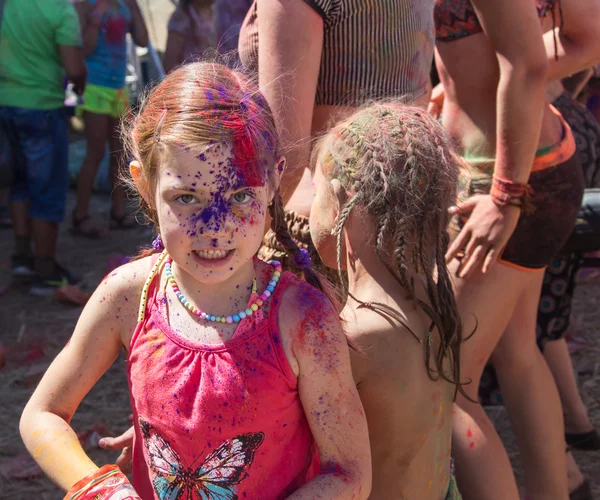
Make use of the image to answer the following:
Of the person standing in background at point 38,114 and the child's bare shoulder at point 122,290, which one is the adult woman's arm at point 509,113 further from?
the person standing in background at point 38,114

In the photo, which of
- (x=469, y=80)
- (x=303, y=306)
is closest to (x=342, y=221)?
(x=303, y=306)

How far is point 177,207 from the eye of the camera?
141 centimetres

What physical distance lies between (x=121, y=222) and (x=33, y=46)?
1819 mm

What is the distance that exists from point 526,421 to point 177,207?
1.71m

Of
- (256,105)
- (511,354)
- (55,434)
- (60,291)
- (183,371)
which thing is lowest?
(60,291)

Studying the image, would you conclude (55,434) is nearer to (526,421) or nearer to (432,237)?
(432,237)

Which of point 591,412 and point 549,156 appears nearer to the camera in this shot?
point 549,156

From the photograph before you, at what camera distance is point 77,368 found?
60.8 inches

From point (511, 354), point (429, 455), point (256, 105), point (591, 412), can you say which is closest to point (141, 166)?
point (256, 105)

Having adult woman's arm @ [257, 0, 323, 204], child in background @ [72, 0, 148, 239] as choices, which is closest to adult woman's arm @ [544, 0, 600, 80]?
adult woman's arm @ [257, 0, 323, 204]

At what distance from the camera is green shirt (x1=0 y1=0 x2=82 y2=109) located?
4844 mm

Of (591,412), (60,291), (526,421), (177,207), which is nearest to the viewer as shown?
(177,207)

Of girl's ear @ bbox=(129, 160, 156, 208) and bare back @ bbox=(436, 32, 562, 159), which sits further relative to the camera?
bare back @ bbox=(436, 32, 562, 159)

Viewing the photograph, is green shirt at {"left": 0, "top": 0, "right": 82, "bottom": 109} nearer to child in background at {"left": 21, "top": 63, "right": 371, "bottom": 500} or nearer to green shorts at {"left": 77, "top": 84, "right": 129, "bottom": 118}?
green shorts at {"left": 77, "top": 84, "right": 129, "bottom": 118}
